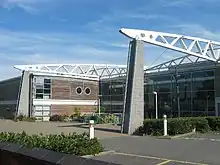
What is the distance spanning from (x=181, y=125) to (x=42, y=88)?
33.2 meters

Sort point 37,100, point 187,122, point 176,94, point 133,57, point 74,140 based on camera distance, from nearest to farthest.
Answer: point 74,140, point 187,122, point 133,57, point 176,94, point 37,100

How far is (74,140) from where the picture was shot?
11.0 meters

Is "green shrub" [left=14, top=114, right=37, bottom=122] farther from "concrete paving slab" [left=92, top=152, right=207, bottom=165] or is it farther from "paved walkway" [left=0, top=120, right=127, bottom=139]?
"concrete paving slab" [left=92, top=152, right=207, bottom=165]

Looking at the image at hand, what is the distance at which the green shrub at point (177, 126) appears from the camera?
20.8 meters

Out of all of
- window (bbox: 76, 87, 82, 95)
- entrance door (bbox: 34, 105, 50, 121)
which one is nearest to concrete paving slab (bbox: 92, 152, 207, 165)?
entrance door (bbox: 34, 105, 50, 121)

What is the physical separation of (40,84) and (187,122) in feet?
108

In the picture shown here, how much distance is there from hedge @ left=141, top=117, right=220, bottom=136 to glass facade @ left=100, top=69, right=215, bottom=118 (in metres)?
14.4

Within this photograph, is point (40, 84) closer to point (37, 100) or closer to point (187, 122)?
point (37, 100)

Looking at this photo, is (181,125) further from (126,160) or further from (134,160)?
(126,160)

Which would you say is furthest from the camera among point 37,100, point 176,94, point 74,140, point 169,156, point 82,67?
→ point 82,67

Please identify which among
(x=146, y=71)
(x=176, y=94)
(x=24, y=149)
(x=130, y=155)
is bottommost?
(x=130, y=155)

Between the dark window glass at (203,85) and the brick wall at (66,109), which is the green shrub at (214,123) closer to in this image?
the dark window glass at (203,85)

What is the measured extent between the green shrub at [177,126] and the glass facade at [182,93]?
15.0 m

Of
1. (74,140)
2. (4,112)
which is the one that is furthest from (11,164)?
(4,112)
